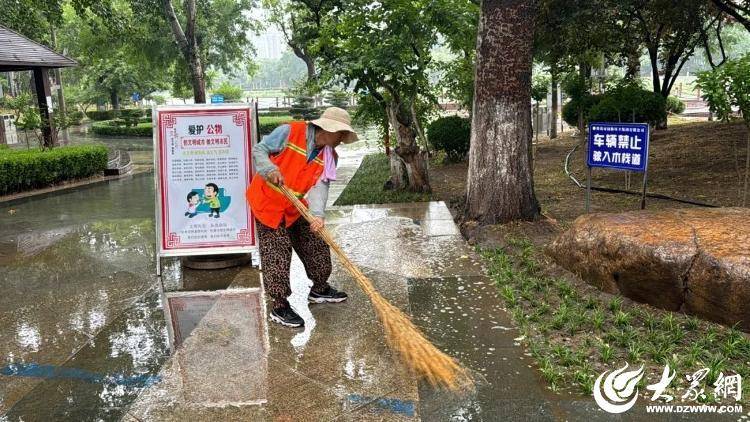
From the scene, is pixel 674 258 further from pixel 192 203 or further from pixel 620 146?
pixel 192 203

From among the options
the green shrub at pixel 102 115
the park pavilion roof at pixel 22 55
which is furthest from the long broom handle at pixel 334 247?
the green shrub at pixel 102 115

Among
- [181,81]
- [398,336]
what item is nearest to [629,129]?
[398,336]

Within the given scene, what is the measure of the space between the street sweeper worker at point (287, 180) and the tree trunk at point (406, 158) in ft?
16.6

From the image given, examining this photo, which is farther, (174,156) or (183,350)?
(174,156)

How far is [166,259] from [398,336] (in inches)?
137

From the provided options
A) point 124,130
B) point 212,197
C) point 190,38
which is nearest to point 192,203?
point 212,197

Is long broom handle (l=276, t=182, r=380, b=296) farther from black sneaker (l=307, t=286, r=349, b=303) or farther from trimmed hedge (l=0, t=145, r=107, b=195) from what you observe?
trimmed hedge (l=0, t=145, r=107, b=195)

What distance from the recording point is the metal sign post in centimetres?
540

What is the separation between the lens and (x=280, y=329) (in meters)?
4.12

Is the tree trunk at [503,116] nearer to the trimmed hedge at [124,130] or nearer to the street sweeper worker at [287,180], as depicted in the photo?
the street sweeper worker at [287,180]

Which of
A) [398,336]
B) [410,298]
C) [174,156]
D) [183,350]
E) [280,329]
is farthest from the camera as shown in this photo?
[174,156]

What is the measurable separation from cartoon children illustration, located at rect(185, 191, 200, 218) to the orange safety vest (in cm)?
157

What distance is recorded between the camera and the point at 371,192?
10.0 metres

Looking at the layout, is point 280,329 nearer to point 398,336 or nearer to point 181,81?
point 398,336
